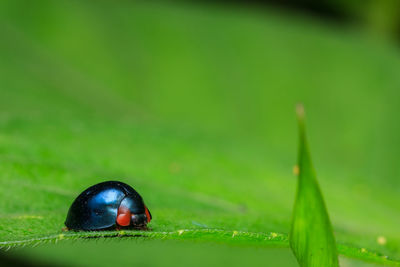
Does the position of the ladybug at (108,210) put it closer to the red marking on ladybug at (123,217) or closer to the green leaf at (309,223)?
the red marking on ladybug at (123,217)

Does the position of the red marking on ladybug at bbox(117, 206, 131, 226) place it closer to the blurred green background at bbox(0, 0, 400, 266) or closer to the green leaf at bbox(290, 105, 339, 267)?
the blurred green background at bbox(0, 0, 400, 266)

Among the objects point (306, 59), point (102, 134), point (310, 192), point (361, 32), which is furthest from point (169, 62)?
point (310, 192)

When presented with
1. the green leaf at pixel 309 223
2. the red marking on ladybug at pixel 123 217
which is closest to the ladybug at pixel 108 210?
the red marking on ladybug at pixel 123 217

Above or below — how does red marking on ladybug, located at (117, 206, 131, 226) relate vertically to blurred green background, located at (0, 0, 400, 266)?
below

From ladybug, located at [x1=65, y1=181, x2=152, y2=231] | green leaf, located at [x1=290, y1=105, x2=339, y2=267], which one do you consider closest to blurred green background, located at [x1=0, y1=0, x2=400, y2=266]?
ladybug, located at [x1=65, y1=181, x2=152, y2=231]

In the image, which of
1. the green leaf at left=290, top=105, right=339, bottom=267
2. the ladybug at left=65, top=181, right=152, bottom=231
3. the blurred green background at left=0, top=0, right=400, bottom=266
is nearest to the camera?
the green leaf at left=290, top=105, right=339, bottom=267

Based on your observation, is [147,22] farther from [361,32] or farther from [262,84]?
[361,32]
